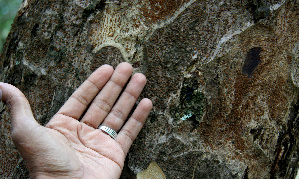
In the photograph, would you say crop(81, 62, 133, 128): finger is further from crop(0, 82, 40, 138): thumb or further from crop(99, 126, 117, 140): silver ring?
crop(0, 82, 40, 138): thumb

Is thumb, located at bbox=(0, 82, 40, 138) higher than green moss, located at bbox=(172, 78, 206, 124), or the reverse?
green moss, located at bbox=(172, 78, 206, 124)

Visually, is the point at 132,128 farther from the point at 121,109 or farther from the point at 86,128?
the point at 86,128

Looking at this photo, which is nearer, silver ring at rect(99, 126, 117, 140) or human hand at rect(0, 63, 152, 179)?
human hand at rect(0, 63, 152, 179)

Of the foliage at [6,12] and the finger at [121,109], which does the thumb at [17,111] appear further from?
the foliage at [6,12]

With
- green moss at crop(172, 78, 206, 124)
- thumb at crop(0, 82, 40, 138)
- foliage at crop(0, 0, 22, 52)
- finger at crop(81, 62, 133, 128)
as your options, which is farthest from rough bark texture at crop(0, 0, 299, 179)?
foliage at crop(0, 0, 22, 52)

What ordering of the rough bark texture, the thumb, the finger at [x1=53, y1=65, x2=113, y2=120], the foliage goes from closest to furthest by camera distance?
the thumb, the rough bark texture, the finger at [x1=53, y1=65, x2=113, y2=120], the foliage

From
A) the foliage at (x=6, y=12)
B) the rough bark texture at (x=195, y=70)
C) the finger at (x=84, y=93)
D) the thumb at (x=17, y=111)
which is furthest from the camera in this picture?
the foliage at (x=6, y=12)

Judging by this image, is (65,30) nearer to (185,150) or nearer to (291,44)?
(185,150)

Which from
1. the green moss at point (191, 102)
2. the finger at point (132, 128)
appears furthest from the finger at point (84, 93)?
the green moss at point (191, 102)
